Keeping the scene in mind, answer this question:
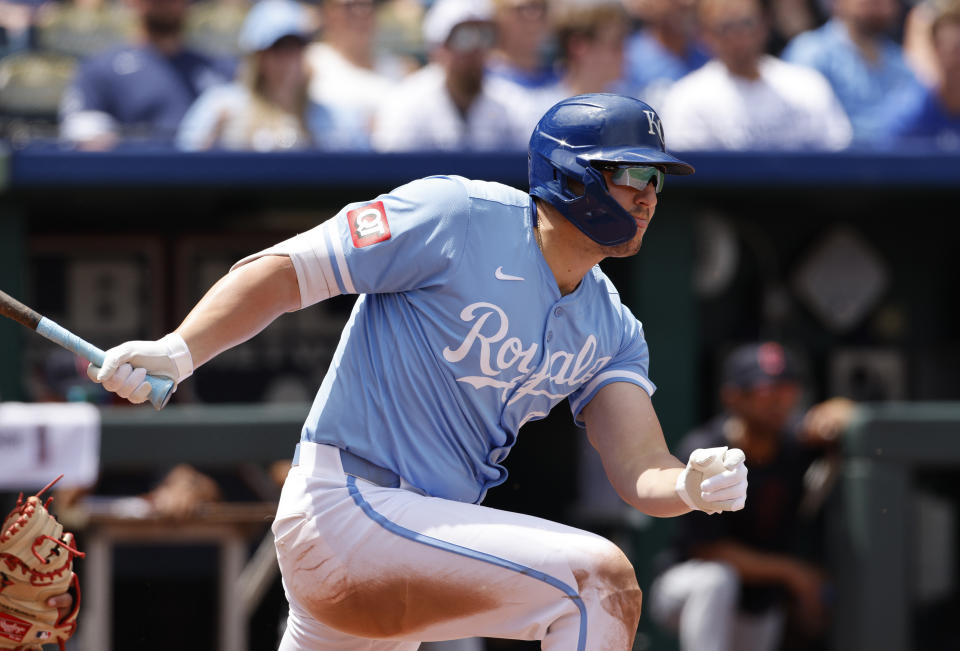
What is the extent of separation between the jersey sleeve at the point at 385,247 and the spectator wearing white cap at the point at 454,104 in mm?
3180

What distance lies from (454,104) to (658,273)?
1.13m

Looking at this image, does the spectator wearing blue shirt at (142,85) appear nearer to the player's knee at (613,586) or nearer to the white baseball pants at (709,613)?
the white baseball pants at (709,613)

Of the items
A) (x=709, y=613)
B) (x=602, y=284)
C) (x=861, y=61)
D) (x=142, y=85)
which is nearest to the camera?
(x=602, y=284)

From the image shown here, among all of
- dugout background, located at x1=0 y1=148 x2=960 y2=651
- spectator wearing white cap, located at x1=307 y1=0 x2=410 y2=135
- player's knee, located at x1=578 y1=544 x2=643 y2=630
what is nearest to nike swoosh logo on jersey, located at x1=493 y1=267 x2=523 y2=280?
player's knee, located at x1=578 y1=544 x2=643 y2=630

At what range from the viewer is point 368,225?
3080mm

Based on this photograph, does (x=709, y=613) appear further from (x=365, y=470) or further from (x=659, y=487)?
(x=365, y=470)

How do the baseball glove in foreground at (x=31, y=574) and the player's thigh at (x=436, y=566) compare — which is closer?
the player's thigh at (x=436, y=566)

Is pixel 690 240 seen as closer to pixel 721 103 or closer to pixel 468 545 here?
pixel 721 103

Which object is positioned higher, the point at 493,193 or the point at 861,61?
the point at 493,193

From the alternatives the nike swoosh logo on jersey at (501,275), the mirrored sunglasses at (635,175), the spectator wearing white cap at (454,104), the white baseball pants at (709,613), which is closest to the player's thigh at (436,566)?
the nike swoosh logo on jersey at (501,275)

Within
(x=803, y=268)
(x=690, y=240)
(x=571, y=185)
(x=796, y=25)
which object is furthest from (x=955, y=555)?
(x=571, y=185)

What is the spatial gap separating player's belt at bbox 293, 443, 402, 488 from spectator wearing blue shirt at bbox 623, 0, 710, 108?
13.6 ft

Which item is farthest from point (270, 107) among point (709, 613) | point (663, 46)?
point (709, 613)

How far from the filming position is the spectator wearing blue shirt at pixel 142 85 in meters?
6.27
